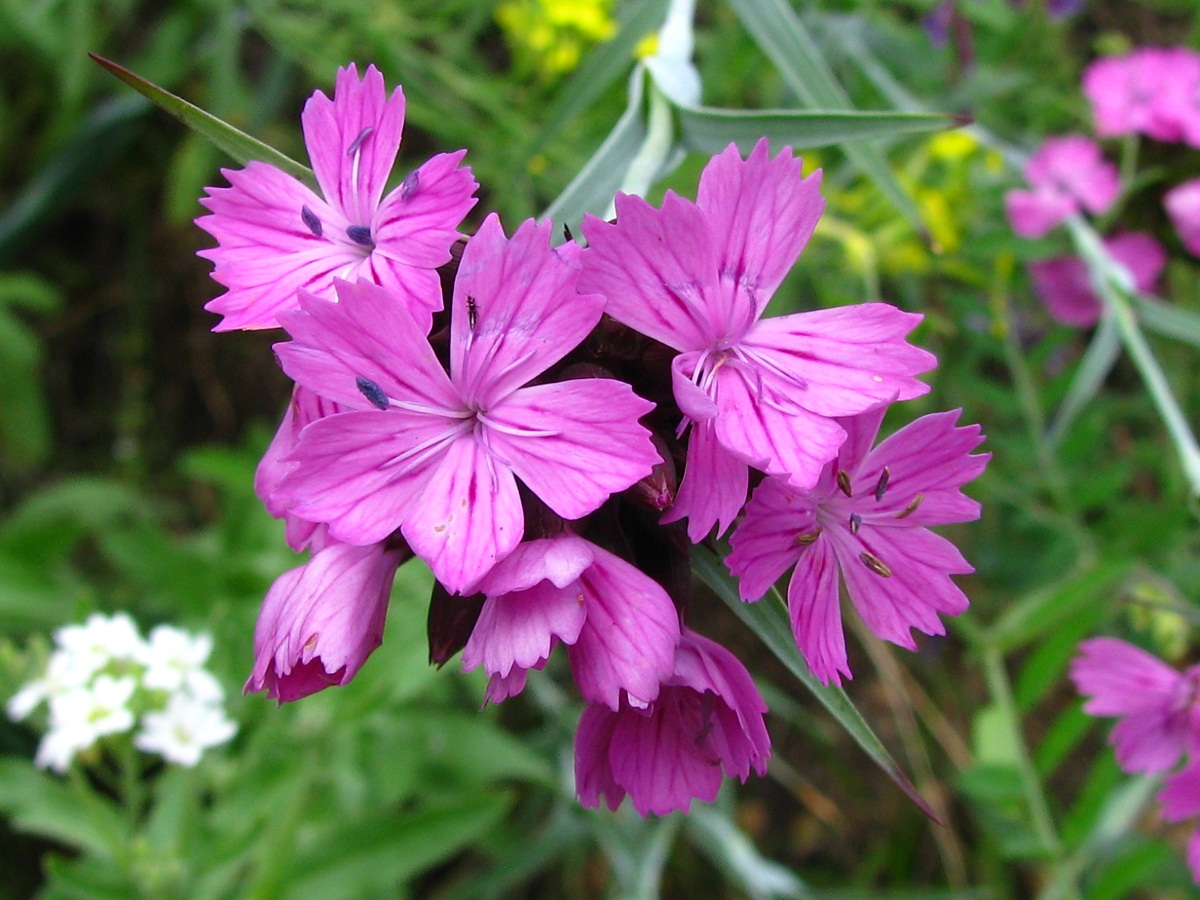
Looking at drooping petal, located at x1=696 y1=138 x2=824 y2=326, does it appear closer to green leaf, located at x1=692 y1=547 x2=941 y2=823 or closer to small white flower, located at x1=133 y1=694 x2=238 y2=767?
green leaf, located at x1=692 y1=547 x2=941 y2=823

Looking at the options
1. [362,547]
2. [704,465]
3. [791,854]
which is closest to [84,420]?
[791,854]

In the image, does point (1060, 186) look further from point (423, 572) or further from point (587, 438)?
point (587, 438)

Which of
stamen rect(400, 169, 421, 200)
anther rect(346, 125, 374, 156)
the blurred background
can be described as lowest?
the blurred background

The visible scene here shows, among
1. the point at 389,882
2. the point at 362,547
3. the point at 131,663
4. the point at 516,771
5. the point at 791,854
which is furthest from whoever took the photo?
the point at 791,854

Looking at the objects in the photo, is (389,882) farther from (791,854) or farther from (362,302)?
(791,854)

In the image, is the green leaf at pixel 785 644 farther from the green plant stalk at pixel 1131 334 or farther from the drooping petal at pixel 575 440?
the green plant stalk at pixel 1131 334

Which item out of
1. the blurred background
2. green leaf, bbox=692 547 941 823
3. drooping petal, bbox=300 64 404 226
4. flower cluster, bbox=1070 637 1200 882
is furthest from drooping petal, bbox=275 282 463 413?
flower cluster, bbox=1070 637 1200 882
